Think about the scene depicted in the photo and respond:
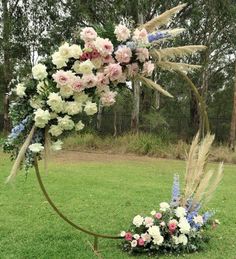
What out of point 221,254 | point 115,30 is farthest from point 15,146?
point 221,254

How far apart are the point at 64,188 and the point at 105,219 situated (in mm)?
2814

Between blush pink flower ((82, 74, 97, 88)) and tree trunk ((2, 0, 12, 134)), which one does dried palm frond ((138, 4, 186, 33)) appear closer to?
blush pink flower ((82, 74, 97, 88))

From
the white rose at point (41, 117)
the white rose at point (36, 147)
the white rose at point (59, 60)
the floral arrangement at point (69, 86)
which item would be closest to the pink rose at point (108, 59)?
the floral arrangement at point (69, 86)

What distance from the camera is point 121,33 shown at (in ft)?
16.4

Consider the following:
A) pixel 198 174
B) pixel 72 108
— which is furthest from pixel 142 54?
pixel 198 174

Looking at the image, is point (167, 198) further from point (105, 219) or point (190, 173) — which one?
point (190, 173)

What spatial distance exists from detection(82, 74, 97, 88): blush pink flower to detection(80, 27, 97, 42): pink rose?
0.37 metres

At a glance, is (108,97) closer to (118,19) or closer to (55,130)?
(55,130)

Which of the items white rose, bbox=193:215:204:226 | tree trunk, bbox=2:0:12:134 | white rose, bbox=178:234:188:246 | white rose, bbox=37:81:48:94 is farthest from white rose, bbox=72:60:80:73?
tree trunk, bbox=2:0:12:134

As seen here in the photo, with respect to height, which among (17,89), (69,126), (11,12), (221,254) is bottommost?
(221,254)

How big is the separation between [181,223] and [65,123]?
199 centimetres

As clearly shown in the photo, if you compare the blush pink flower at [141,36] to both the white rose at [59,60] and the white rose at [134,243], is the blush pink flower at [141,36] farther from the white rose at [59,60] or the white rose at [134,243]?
the white rose at [134,243]

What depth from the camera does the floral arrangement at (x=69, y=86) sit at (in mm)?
4719

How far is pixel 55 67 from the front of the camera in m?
4.97
